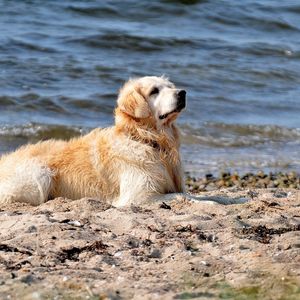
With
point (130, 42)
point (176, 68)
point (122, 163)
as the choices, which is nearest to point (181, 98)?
point (122, 163)

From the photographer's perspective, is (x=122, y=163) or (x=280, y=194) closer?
(x=122, y=163)

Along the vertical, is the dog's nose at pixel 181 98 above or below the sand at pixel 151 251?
above

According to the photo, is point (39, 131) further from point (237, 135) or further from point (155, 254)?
point (155, 254)

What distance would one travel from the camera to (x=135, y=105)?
7777 millimetres

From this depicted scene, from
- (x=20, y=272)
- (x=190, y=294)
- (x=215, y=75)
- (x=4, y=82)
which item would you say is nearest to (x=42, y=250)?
(x=20, y=272)

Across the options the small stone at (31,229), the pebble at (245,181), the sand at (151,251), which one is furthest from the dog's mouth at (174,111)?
the pebble at (245,181)

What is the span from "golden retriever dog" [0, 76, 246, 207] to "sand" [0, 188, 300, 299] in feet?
1.10

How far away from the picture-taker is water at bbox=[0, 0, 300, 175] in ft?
41.9

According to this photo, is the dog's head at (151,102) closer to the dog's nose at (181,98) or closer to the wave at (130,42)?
the dog's nose at (181,98)

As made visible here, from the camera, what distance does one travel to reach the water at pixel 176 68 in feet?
41.9

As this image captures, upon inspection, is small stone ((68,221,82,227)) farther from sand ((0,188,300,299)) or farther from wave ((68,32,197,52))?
wave ((68,32,197,52))

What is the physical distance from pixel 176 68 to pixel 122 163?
30.4ft

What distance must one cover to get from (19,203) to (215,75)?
9.04m

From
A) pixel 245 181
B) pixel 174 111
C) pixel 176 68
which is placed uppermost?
pixel 174 111
